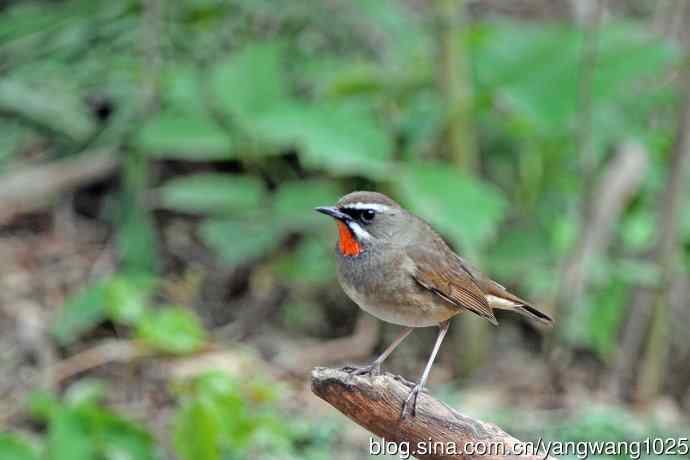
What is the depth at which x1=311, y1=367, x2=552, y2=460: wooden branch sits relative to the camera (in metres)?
3.27

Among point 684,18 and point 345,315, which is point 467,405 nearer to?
point 345,315

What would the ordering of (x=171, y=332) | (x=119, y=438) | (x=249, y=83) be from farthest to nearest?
1. (x=249, y=83)
2. (x=171, y=332)
3. (x=119, y=438)

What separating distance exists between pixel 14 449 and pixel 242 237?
2455 millimetres

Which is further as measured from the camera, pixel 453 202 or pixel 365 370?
pixel 453 202

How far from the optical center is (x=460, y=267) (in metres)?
3.97

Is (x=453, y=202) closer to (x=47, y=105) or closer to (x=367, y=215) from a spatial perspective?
(x=367, y=215)

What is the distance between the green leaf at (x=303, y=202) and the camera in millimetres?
6941

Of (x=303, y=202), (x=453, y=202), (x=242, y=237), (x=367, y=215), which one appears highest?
(x=367, y=215)

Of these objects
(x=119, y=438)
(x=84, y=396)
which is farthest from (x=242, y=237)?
(x=119, y=438)

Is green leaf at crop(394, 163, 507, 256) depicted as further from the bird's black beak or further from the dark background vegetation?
the bird's black beak

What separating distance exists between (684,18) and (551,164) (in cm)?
232

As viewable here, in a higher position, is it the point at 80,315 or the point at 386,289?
the point at 386,289

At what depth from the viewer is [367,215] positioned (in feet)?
12.0

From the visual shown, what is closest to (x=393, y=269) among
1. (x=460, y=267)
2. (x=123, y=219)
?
(x=460, y=267)
